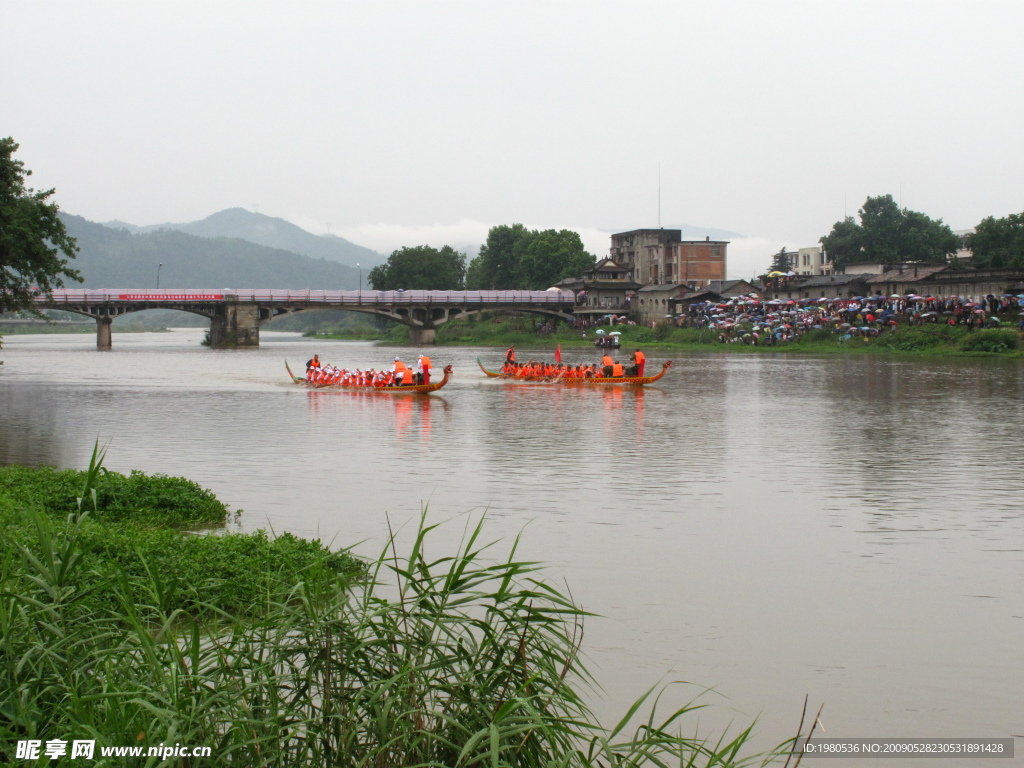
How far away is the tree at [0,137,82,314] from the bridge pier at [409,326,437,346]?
220 feet

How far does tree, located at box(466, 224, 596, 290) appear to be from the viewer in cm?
12773

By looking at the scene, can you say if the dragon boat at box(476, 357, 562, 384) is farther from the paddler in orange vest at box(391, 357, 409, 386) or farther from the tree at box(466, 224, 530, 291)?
the tree at box(466, 224, 530, 291)

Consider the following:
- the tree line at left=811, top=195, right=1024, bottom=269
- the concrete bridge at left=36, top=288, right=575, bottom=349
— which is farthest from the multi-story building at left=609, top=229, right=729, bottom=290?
the concrete bridge at left=36, top=288, right=575, bottom=349

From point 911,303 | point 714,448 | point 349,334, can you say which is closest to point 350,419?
point 714,448

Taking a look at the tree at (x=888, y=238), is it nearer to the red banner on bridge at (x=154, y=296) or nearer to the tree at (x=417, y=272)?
the tree at (x=417, y=272)

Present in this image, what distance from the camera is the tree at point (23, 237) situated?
101ft

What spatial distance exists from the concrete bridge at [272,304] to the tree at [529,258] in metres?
22.9

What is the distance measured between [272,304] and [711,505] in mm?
80989

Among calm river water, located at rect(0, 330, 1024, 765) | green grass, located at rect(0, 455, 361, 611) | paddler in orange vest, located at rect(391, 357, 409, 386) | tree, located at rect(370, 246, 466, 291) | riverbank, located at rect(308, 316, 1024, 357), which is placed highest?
tree, located at rect(370, 246, 466, 291)

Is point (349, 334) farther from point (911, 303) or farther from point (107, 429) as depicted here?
point (107, 429)

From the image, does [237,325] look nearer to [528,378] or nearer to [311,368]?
[311,368]

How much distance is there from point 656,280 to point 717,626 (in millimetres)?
115134

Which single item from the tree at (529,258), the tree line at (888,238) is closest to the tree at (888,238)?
the tree line at (888,238)

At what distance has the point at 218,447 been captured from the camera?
2308 centimetres
